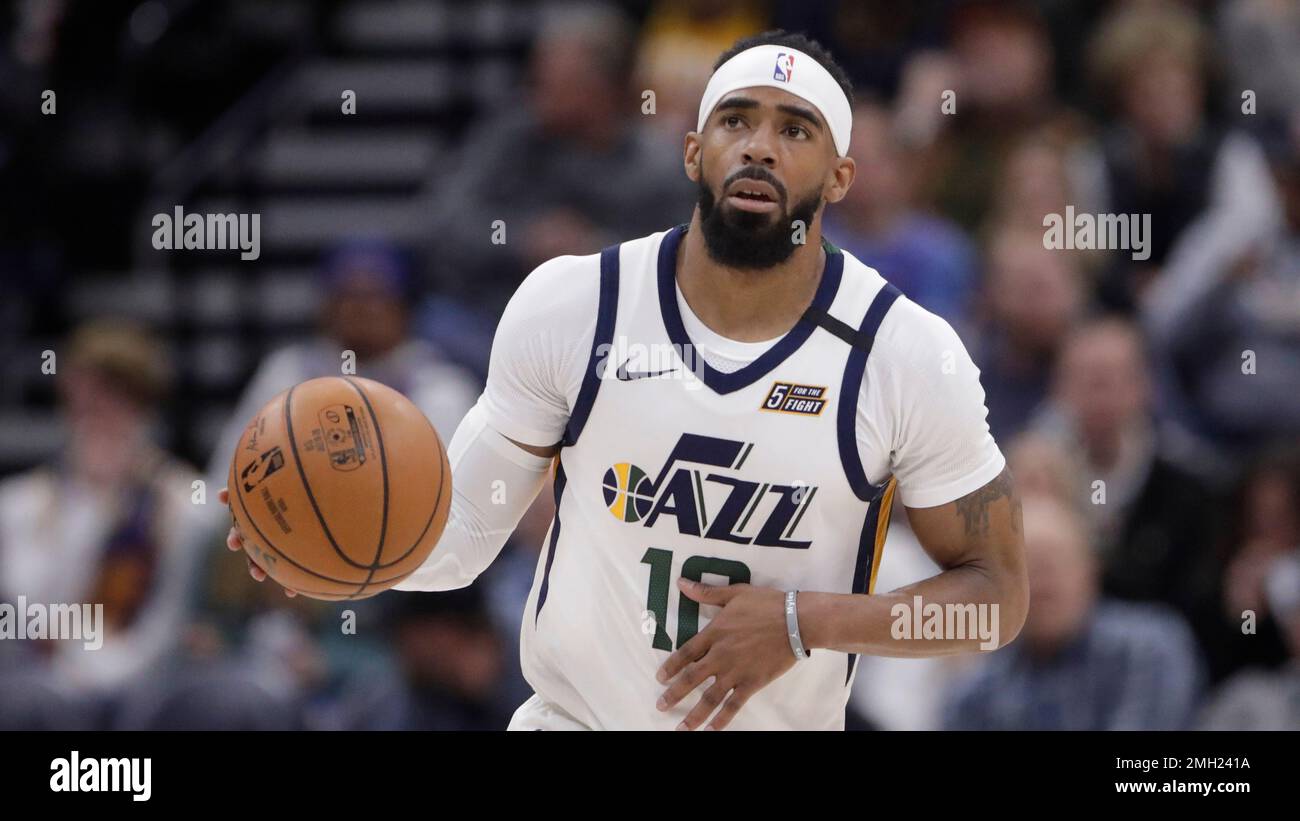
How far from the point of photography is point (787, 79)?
464 cm

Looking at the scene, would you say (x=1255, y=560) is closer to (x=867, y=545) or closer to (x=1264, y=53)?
(x=1264, y=53)

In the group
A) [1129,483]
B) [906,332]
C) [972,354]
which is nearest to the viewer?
[906,332]

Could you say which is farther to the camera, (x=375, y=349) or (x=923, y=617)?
(x=375, y=349)

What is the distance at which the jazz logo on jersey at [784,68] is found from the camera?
464cm

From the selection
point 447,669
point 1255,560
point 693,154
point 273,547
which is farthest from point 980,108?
point 273,547

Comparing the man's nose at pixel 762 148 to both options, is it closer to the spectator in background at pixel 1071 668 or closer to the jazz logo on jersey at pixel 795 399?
the jazz logo on jersey at pixel 795 399

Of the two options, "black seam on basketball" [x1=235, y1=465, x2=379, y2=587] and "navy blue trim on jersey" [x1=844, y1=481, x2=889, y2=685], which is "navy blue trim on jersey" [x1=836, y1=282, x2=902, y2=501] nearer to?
"navy blue trim on jersey" [x1=844, y1=481, x2=889, y2=685]

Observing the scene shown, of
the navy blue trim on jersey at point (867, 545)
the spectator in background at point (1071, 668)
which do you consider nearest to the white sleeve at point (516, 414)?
the navy blue trim on jersey at point (867, 545)

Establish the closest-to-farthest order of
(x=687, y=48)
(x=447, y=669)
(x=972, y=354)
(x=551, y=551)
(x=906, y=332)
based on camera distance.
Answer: (x=906, y=332) → (x=551, y=551) → (x=447, y=669) → (x=972, y=354) → (x=687, y=48)

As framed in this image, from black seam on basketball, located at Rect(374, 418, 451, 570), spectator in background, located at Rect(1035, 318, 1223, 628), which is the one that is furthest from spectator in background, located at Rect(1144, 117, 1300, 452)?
black seam on basketball, located at Rect(374, 418, 451, 570)

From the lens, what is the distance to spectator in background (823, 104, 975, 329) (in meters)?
8.22

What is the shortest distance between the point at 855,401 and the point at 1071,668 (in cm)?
274

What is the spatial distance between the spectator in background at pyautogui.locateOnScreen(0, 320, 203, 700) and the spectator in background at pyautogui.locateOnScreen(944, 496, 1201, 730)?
3265 mm
